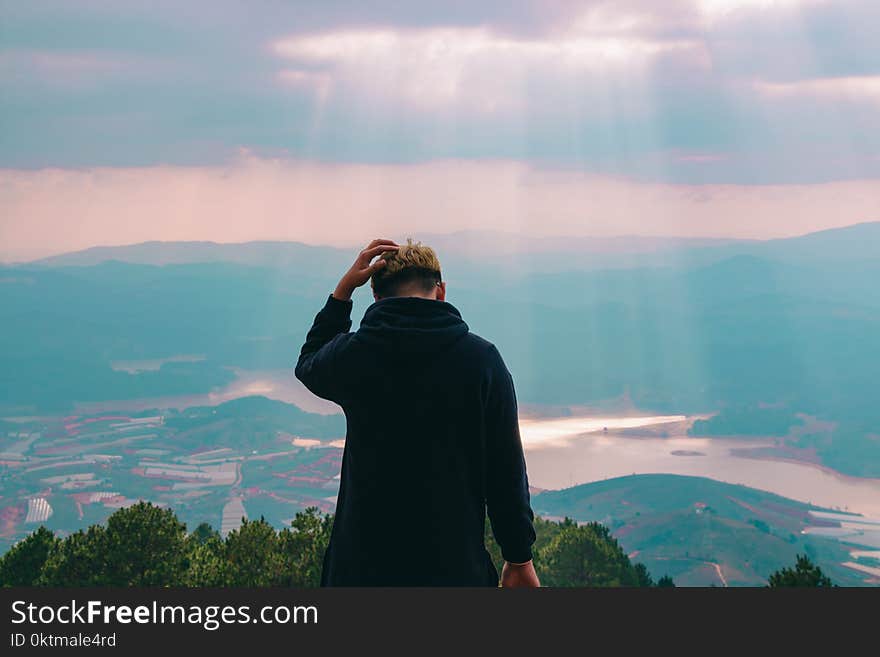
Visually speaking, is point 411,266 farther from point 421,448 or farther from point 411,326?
point 421,448

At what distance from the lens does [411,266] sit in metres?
2.74

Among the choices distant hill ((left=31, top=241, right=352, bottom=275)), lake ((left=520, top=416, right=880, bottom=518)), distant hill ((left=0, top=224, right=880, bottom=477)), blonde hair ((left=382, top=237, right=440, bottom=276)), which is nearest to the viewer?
blonde hair ((left=382, top=237, right=440, bottom=276))

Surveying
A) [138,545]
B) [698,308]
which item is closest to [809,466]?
[698,308]

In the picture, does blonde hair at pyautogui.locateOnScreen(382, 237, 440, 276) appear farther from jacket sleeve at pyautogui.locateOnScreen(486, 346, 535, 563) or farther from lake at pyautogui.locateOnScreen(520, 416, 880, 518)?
lake at pyautogui.locateOnScreen(520, 416, 880, 518)

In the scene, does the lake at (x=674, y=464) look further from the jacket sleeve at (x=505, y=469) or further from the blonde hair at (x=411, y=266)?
the blonde hair at (x=411, y=266)

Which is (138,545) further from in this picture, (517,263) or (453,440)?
(517,263)

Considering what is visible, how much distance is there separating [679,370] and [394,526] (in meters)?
160

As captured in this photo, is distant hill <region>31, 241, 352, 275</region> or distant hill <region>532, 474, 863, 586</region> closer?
distant hill <region>532, 474, 863, 586</region>

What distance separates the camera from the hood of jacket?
2.61 meters

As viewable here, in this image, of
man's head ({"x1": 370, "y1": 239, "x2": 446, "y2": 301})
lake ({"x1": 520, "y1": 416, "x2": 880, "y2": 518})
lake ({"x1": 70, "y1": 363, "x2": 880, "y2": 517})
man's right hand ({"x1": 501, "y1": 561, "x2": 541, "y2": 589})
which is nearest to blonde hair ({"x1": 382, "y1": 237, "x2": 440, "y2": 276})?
man's head ({"x1": 370, "y1": 239, "x2": 446, "y2": 301})

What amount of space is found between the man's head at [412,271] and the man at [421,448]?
2cm

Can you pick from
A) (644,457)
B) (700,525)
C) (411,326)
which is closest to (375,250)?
(411,326)

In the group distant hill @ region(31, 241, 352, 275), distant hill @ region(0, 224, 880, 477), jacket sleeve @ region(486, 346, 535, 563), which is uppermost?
distant hill @ region(31, 241, 352, 275)

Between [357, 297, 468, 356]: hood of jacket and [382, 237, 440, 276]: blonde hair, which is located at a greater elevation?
[382, 237, 440, 276]: blonde hair
